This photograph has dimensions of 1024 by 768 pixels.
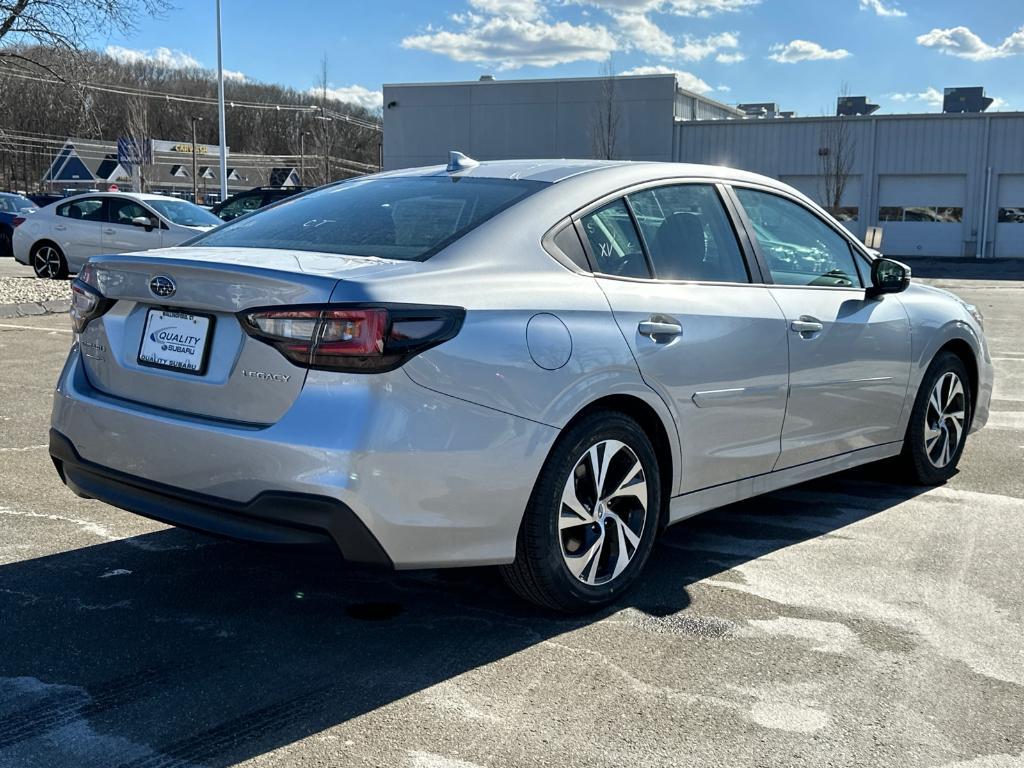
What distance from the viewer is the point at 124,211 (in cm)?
1681

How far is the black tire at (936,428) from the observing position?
5355 mm

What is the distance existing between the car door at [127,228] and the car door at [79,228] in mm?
149

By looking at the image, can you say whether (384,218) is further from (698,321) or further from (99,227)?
(99,227)

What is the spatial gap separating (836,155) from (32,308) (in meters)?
34.0

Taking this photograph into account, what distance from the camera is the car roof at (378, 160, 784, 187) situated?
403cm

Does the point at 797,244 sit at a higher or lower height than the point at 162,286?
higher

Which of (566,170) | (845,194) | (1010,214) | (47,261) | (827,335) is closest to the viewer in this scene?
(566,170)

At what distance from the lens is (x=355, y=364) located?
9.88 ft

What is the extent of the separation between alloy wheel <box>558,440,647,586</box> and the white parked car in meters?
13.9

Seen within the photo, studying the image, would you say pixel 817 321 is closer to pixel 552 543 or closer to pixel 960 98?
pixel 552 543

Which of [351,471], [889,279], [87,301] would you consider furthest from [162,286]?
[889,279]

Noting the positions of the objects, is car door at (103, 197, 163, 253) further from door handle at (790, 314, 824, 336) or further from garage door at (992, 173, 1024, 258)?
garage door at (992, 173, 1024, 258)

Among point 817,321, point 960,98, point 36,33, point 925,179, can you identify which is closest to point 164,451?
point 817,321

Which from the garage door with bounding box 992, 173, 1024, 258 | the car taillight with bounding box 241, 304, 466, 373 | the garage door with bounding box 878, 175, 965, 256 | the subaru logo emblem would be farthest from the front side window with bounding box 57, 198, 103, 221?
the garage door with bounding box 992, 173, 1024, 258
